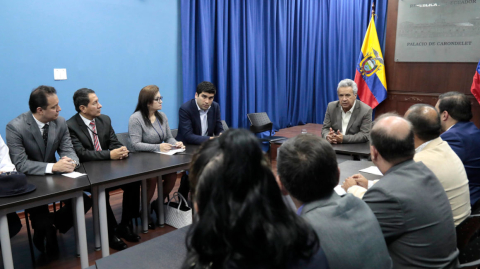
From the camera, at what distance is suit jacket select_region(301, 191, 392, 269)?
3.48 ft

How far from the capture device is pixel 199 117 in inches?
151

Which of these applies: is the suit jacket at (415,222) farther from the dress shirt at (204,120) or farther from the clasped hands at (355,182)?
the dress shirt at (204,120)

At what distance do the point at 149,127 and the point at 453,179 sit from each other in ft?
8.45

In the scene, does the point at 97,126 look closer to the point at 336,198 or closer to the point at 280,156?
the point at 280,156

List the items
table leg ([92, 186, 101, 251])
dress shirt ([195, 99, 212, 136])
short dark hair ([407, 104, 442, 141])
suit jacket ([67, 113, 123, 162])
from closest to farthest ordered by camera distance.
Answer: short dark hair ([407, 104, 442, 141]), table leg ([92, 186, 101, 251]), suit jacket ([67, 113, 123, 162]), dress shirt ([195, 99, 212, 136])

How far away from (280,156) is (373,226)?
0.39 meters

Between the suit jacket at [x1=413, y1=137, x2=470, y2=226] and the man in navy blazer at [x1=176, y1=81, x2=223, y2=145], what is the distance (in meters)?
2.25

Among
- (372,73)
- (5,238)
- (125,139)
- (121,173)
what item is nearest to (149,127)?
(125,139)

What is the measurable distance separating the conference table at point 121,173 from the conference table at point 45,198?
12 centimetres

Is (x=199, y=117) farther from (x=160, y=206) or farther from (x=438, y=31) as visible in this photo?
(x=438, y=31)

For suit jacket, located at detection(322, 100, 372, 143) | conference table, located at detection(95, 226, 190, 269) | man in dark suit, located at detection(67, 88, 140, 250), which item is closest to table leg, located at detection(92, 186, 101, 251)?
man in dark suit, located at detection(67, 88, 140, 250)

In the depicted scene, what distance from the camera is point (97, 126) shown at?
10.5 feet

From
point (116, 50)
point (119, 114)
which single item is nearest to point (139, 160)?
point (119, 114)

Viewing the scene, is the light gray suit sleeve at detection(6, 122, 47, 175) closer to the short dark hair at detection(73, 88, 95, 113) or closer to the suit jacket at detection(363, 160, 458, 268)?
the short dark hair at detection(73, 88, 95, 113)
